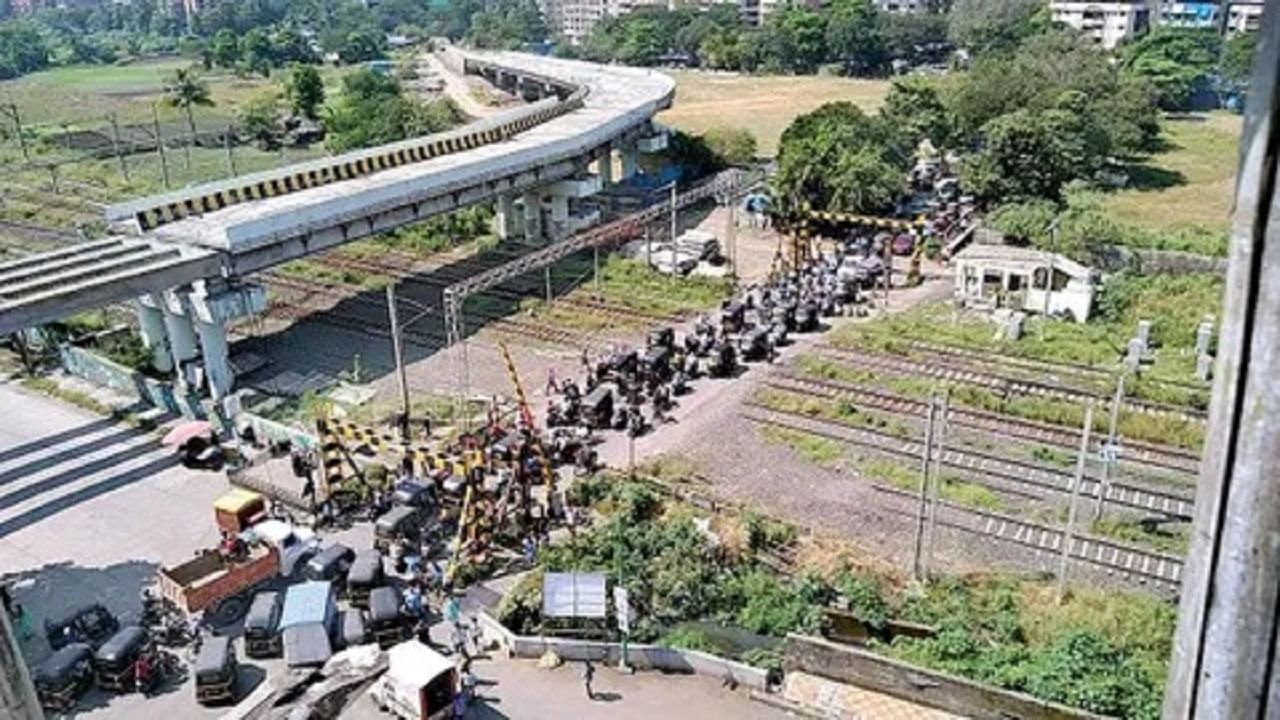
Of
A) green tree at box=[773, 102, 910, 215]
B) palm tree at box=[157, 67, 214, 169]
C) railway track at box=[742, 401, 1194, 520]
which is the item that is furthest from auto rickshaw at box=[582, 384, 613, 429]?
palm tree at box=[157, 67, 214, 169]

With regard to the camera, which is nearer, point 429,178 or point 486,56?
point 429,178

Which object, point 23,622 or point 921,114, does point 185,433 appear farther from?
point 921,114

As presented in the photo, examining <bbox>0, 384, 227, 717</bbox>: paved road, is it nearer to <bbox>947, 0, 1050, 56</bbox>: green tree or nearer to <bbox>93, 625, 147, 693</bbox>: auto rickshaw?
<bbox>93, 625, 147, 693</bbox>: auto rickshaw

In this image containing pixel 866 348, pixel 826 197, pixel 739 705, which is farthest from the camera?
pixel 826 197

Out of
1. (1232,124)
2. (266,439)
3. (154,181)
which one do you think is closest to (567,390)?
(266,439)

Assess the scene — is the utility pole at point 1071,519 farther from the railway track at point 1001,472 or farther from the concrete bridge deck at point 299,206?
the concrete bridge deck at point 299,206

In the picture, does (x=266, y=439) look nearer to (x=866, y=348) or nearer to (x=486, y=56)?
(x=866, y=348)

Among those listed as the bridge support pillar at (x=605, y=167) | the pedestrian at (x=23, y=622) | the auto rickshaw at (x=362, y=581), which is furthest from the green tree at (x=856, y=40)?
the pedestrian at (x=23, y=622)
